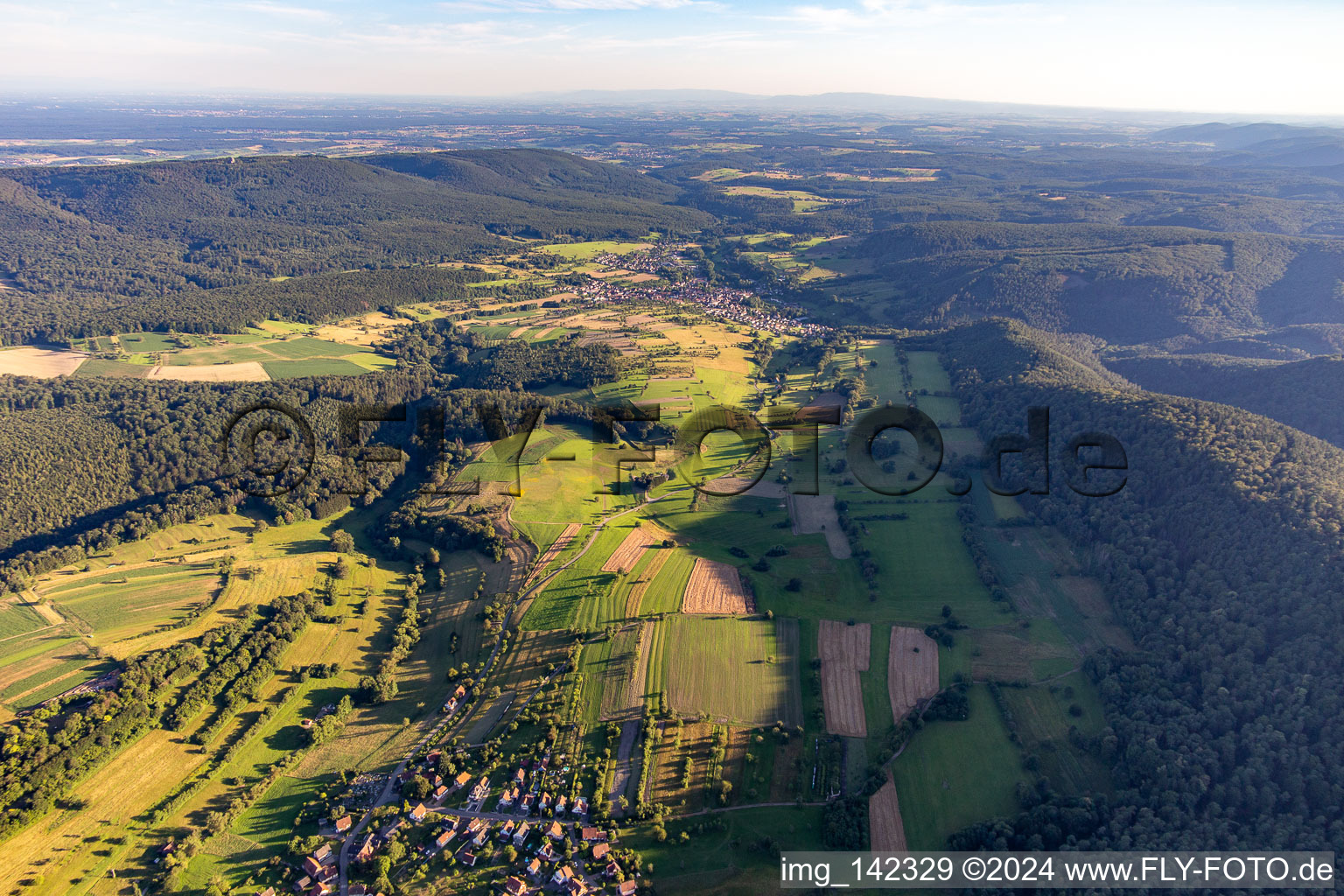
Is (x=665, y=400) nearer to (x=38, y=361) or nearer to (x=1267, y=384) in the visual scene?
(x=1267, y=384)

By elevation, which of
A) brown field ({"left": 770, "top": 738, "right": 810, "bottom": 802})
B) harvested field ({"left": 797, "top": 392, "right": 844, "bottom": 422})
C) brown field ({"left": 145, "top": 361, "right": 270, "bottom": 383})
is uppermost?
brown field ({"left": 145, "top": 361, "right": 270, "bottom": 383})

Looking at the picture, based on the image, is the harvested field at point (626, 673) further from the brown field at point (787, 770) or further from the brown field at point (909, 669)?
the brown field at point (909, 669)

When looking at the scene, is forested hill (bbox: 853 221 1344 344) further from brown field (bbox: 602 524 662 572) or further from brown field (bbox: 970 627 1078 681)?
brown field (bbox: 970 627 1078 681)

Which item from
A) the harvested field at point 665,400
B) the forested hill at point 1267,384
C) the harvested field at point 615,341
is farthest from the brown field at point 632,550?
the forested hill at point 1267,384

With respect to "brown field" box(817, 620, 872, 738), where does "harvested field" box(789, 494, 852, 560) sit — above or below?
above

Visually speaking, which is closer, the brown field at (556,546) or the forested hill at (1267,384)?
the brown field at (556,546)

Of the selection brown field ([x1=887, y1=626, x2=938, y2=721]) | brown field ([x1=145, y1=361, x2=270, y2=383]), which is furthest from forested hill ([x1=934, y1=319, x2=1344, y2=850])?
brown field ([x1=145, y1=361, x2=270, y2=383])
